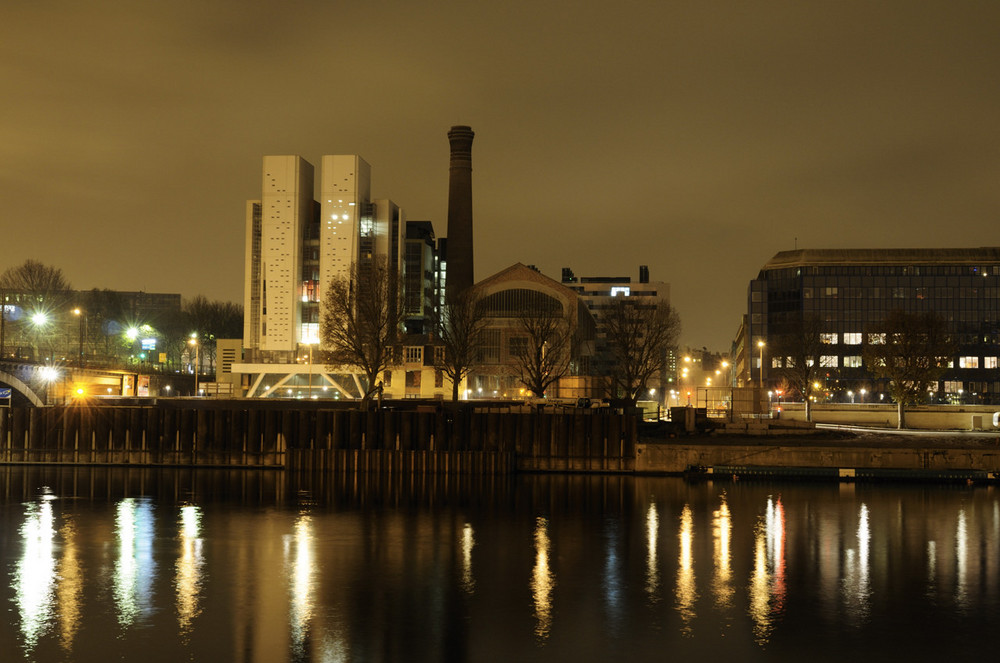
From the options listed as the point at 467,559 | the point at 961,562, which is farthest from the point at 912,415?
the point at 467,559

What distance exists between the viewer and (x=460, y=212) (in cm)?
14225

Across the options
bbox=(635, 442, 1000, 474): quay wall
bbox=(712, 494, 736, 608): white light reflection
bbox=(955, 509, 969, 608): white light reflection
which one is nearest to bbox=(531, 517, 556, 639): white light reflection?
bbox=(712, 494, 736, 608): white light reflection

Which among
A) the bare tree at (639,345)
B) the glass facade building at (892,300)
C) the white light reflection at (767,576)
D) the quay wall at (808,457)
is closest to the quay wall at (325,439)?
the quay wall at (808,457)

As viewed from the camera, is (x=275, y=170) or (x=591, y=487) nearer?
(x=591, y=487)

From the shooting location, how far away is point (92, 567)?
34.7m

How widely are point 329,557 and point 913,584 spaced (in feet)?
69.7

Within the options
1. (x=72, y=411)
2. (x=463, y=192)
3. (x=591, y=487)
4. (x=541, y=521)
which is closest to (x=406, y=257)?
(x=463, y=192)

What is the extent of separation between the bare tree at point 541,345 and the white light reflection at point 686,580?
185ft

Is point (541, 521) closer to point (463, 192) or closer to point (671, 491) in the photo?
point (671, 491)

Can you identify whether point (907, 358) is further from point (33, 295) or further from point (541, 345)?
point (33, 295)

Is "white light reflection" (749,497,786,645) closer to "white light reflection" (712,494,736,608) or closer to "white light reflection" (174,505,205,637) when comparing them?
"white light reflection" (712,494,736,608)

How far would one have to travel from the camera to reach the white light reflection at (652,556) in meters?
32.0

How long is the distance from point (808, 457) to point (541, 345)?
4529cm

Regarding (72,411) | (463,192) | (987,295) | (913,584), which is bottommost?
(913,584)
